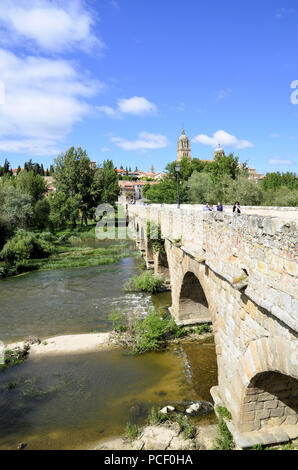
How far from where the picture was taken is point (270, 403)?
5.77 meters

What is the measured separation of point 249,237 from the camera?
5.17 metres

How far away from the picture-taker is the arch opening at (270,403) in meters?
5.50

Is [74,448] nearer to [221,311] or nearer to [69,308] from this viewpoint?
[221,311]

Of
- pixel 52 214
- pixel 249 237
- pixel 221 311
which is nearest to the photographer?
pixel 249 237

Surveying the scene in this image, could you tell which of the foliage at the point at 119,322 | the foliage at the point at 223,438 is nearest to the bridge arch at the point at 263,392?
the foliage at the point at 223,438

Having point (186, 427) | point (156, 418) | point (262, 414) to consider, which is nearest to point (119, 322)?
point (156, 418)

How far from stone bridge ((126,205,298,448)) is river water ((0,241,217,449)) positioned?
81.4 inches

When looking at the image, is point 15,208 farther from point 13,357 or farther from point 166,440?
point 166,440

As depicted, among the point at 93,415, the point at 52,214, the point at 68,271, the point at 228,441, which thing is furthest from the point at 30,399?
the point at 52,214

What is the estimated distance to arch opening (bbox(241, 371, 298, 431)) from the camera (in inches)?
217

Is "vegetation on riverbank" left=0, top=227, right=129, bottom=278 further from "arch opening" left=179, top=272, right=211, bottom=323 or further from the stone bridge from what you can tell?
the stone bridge

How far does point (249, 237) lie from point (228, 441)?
4127mm

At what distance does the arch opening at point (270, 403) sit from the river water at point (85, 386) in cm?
199

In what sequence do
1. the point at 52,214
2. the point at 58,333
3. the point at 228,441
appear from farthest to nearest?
the point at 52,214
the point at 58,333
the point at 228,441
